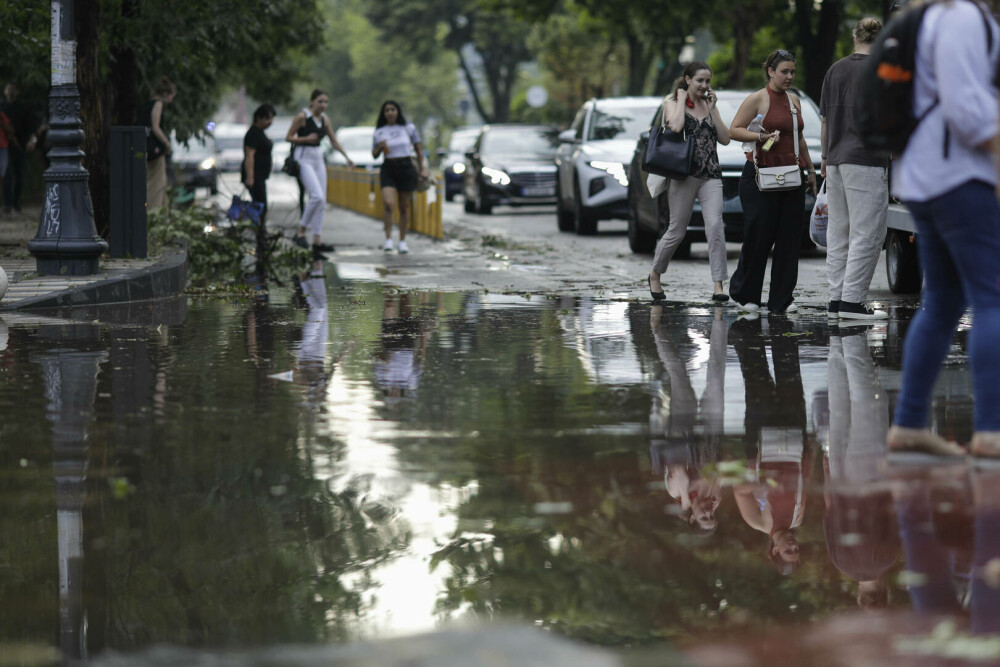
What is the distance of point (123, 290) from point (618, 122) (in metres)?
10.4

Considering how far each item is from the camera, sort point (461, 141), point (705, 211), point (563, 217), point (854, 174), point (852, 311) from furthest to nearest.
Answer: point (461, 141), point (563, 217), point (705, 211), point (852, 311), point (854, 174)

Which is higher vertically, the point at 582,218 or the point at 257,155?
the point at 257,155

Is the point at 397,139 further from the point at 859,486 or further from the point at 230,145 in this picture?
the point at 230,145

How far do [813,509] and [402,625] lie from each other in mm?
1698

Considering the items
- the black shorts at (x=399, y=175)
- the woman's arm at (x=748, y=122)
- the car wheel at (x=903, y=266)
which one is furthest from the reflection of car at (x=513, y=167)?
the woman's arm at (x=748, y=122)

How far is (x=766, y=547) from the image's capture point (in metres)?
4.70

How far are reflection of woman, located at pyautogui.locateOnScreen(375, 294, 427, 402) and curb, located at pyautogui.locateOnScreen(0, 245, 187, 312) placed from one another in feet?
6.48

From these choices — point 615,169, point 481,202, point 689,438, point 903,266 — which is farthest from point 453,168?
point 689,438

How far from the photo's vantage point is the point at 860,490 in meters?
5.34

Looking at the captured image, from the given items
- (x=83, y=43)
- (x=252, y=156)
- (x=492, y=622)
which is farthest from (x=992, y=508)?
(x=252, y=156)

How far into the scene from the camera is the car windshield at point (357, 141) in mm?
37500

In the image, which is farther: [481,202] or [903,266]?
[481,202]

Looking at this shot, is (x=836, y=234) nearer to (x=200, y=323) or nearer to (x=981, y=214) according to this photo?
(x=200, y=323)

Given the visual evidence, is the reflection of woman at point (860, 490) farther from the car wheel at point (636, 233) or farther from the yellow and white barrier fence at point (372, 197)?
the yellow and white barrier fence at point (372, 197)
